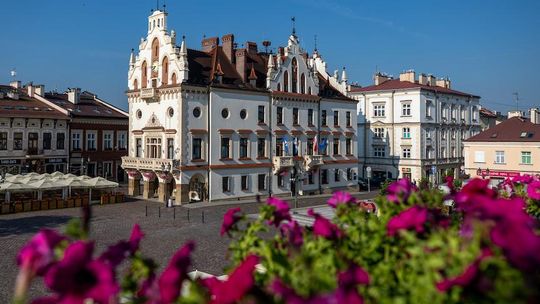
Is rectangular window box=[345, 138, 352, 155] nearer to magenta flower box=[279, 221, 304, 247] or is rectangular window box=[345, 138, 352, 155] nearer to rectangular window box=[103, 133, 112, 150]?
rectangular window box=[103, 133, 112, 150]

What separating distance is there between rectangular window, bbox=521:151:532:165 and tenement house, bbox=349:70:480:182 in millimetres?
12219

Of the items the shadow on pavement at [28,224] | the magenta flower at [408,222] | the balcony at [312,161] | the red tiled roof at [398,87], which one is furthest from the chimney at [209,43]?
the magenta flower at [408,222]

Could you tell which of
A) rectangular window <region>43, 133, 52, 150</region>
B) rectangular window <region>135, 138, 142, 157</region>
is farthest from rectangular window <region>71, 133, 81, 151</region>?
rectangular window <region>135, 138, 142, 157</region>

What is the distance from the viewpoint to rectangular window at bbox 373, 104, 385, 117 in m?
59.1

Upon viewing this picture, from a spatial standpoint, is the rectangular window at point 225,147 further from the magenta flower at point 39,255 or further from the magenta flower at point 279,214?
the magenta flower at point 39,255

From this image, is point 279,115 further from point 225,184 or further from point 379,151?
point 379,151

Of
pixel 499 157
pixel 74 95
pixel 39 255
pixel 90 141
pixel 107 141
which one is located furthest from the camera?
pixel 74 95

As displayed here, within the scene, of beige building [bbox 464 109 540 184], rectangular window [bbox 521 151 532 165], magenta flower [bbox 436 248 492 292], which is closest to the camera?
magenta flower [bbox 436 248 492 292]

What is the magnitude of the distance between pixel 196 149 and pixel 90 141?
57.8ft

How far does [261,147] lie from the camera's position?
4181cm

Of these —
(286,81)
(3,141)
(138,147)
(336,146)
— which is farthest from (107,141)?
(336,146)

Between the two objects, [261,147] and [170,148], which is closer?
[170,148]

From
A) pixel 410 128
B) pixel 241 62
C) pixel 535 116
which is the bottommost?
pixel 410 128

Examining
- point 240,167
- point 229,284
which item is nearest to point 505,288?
point 229,284
